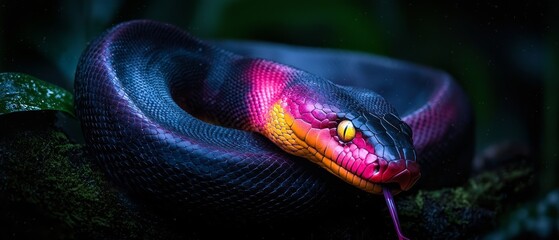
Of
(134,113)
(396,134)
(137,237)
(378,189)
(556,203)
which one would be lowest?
(556,203)

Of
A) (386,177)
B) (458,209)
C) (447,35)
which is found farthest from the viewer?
(447,35)

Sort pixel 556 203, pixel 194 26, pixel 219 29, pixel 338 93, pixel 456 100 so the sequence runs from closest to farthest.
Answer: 1. pixel 338 93
2. pixel 556 203
3. pixel 456 100
4. pixel 194 26
5. pixel 219 29

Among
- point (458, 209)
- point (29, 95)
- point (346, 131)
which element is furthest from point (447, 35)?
point (29, 95)

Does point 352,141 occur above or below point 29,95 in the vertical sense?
below

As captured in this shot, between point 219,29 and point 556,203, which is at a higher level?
point 219,29

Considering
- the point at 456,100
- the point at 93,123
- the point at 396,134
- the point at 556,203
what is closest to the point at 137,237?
the point at 93,123

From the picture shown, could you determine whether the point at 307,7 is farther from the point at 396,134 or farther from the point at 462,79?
the point at 396,134

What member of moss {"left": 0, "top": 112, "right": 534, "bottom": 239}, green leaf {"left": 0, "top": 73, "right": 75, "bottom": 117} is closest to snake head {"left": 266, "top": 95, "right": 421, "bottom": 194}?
moss {"left": 0, "top": 112, "right": 534, "bottom": 239}

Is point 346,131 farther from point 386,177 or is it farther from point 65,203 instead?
point 65,203
